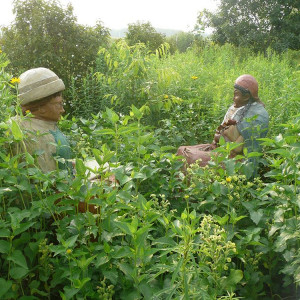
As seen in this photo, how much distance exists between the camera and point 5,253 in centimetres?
181

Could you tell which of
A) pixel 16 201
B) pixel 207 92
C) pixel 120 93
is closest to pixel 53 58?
pixel 120 93

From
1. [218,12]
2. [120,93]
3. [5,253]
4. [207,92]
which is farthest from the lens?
[218,12]

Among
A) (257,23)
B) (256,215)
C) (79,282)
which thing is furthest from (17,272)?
(257,23)

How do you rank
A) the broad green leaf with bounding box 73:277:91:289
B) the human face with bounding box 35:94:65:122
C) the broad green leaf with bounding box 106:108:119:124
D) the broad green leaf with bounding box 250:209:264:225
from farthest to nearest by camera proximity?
the human face with bounding box 35:94:65:122 → the broad green leaf with bounding box 106:108:119:124 → the broad green leaf with bounding box 250:209:264:225 → the broad green leaf with bounding box 73:277:91:289

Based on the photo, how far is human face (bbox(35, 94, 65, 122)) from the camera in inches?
109

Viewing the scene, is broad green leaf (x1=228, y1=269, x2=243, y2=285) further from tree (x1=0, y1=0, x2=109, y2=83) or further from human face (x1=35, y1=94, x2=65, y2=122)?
tree (x1=0, y1=0, x2=109, y2=83)

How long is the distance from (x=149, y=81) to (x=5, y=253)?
3577 millimetres

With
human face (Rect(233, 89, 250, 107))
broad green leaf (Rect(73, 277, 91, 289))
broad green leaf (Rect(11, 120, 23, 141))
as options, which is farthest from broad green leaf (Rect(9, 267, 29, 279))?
Result: human face (Rect(233, 89, 250, 107))

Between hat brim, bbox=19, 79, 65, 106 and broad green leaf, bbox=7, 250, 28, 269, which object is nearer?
broad green leaf, bbox=7, 250, 28, 269

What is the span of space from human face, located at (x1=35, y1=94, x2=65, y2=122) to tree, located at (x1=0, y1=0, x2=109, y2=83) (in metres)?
3.74

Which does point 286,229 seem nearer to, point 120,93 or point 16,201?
point 16,201

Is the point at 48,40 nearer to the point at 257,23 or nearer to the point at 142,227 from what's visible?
the point at 142,227

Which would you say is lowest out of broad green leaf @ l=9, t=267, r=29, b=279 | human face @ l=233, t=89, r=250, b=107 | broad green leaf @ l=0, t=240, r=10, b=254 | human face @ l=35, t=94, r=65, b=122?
broad green leaf @ l=9, t=267, r=29, b=279

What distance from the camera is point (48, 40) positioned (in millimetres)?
6320
